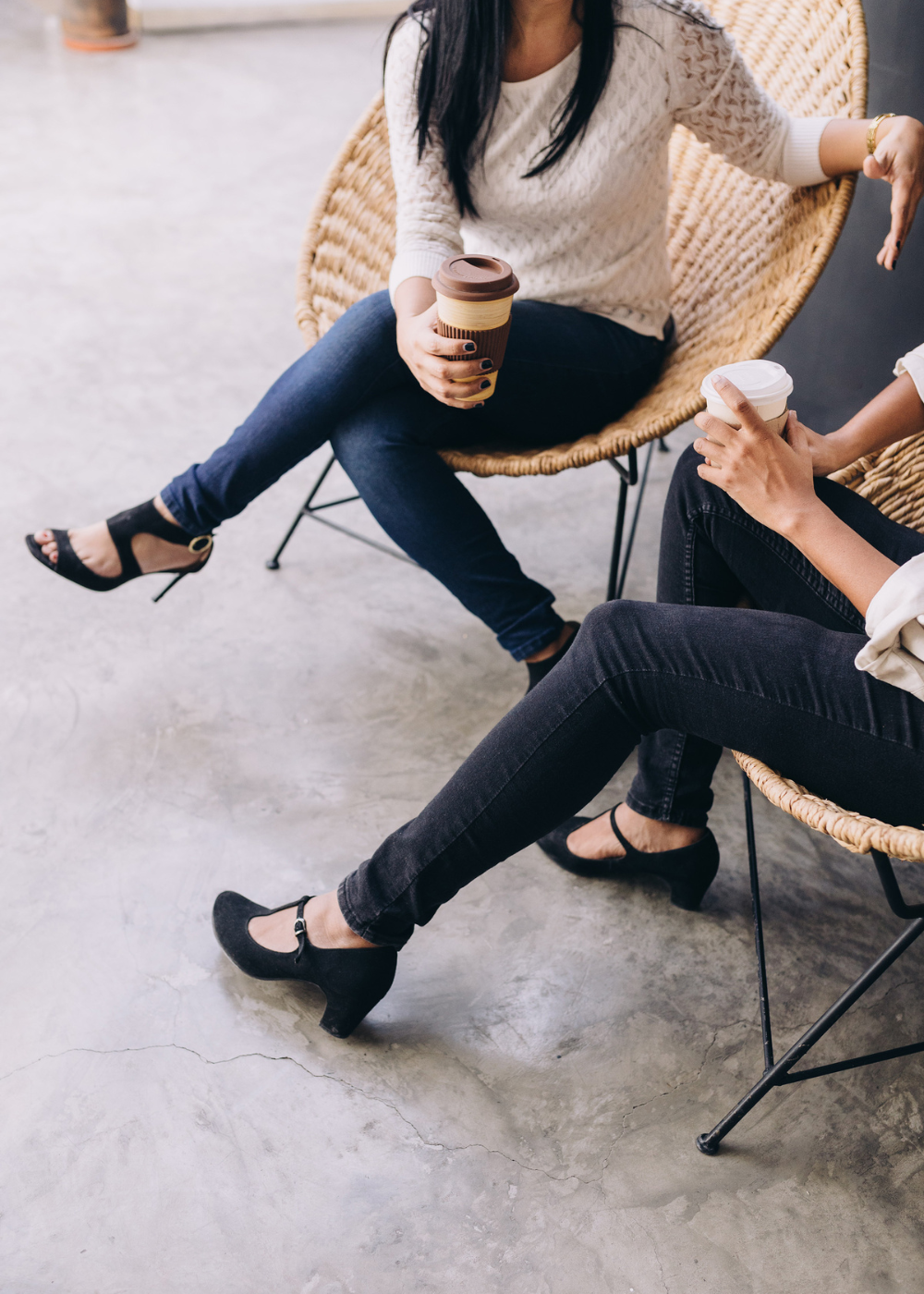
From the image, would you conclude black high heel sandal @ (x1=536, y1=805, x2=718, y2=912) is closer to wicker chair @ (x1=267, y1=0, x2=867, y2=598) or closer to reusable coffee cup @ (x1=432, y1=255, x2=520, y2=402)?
wicker chair @ (x1=267, y1=0, x2=867, y2=598)

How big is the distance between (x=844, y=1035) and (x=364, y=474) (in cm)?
101

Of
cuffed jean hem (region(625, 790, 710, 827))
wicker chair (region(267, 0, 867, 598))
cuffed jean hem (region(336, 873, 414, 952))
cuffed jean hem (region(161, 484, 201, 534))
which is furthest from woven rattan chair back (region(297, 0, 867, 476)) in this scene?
cuffed jean hem (region(336, 873, 414, 952))

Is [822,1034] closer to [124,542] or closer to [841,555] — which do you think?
[841,555]

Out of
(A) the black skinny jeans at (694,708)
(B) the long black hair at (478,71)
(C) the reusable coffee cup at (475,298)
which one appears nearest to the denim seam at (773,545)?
(A) the black skinny jeans at (694,708)

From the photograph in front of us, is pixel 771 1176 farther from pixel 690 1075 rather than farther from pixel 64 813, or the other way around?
pixel 64 813

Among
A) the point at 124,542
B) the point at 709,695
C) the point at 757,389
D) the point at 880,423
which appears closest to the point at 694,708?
the point at 709,695

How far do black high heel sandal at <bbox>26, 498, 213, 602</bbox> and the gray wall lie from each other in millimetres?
1275

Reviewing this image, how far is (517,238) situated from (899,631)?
3.16 feet

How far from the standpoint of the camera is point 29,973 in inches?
57.0

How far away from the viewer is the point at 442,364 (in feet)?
4.56

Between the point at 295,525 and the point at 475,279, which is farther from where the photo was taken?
the point at 295,525

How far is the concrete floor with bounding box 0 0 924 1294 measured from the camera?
1.21 meters

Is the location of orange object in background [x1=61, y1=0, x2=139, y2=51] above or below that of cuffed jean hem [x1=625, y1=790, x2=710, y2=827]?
above

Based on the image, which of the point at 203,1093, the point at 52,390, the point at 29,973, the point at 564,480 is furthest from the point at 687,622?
the point at 52,390
